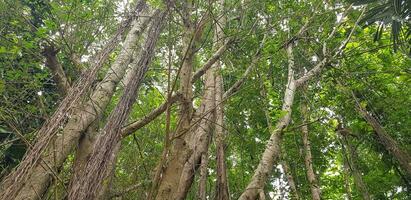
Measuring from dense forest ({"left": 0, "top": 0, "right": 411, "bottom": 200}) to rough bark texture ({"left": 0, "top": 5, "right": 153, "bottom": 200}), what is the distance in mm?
17

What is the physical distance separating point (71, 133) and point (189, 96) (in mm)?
1535

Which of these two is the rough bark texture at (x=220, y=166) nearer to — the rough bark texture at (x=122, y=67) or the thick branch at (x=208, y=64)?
the thick branch at (x=208, y=64)

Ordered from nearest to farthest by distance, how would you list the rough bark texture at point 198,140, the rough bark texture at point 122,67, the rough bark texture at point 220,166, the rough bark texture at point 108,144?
the rough bark texture at point 108,144 < the rough bark texture at point 198,140 < the rough bark texture at point 220,166 < the rough bark texture at point 122,67

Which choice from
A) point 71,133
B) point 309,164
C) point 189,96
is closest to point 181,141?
point 189,96

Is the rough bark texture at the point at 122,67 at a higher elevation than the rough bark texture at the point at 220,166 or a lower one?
higher

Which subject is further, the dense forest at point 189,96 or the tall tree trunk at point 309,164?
the tall tree trunk at point 309,164

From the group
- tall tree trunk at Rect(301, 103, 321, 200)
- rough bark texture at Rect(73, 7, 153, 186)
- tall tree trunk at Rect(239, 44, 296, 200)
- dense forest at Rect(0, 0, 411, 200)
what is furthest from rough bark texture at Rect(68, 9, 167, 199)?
tall tree trunk at Rect(301, 103, 321, 200)

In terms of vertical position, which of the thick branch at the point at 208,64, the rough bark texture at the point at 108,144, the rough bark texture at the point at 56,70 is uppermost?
the rough bark texture at the point at 56,70

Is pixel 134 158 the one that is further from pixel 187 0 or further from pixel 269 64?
pixel 269 64

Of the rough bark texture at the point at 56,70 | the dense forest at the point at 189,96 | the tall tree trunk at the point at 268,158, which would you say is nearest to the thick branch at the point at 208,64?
the dense forest at the point at 189,96

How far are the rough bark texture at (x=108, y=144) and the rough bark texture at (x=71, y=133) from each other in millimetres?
341

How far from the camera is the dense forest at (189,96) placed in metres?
2.76

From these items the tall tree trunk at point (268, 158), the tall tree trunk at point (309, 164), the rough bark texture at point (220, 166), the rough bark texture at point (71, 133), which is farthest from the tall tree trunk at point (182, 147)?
the tall tree trunk at point (309, 164)

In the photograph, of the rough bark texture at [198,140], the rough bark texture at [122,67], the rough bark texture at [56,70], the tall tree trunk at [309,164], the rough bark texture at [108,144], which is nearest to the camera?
the rough bark texture at [108,144]
